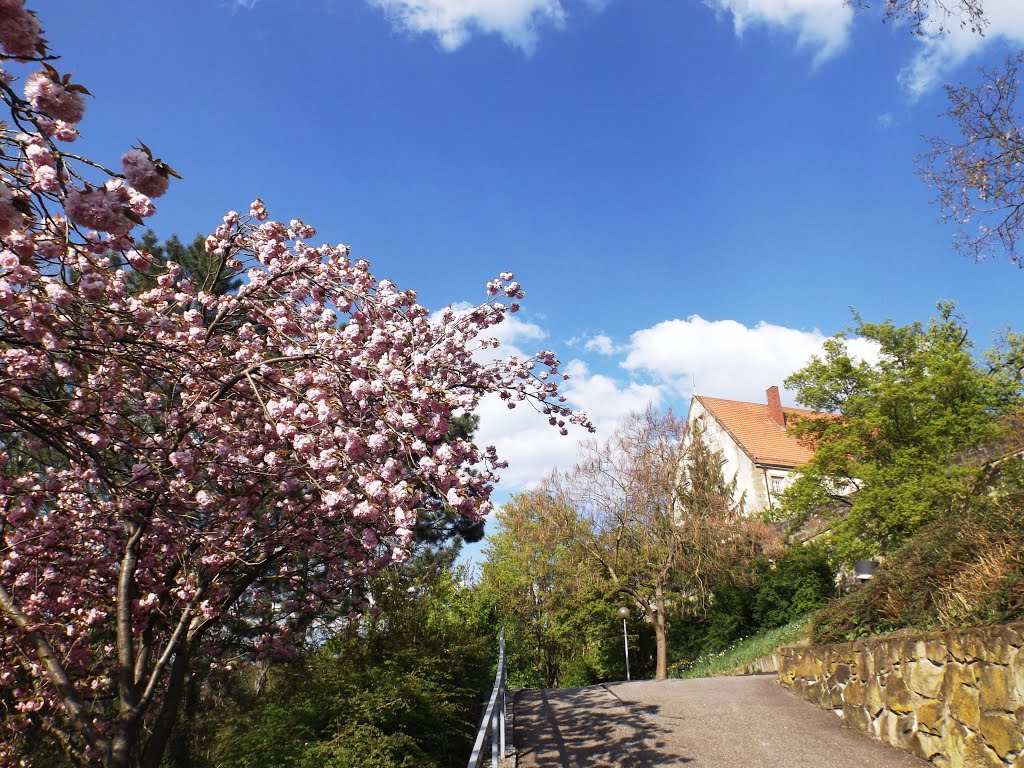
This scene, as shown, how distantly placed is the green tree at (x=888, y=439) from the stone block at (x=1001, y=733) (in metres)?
10.2

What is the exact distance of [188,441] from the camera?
241 inches

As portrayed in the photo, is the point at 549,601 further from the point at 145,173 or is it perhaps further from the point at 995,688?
the point at 145,173

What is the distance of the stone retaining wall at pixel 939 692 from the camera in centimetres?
571

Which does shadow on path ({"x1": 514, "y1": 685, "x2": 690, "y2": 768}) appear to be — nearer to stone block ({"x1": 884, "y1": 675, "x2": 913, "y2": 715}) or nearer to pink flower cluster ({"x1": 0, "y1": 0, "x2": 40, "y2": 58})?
stone block ({"x1": 884, "y1": 675, "x2": 913, "y2": 715})

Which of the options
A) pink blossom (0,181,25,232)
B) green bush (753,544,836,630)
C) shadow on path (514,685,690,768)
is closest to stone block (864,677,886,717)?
shadow on path (514,685,690,768)

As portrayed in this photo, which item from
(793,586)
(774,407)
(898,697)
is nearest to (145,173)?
(898,697)

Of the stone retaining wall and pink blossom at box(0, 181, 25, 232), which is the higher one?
pink blossom at box(0, 181, 25, 232)

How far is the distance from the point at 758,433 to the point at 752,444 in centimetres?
165

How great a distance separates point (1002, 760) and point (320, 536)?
260 inches

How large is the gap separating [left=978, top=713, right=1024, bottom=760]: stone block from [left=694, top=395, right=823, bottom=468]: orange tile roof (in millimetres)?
25220

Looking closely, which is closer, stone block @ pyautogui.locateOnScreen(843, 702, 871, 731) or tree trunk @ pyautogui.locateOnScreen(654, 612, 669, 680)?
stone block @ pyautogui.locateOnScreen(843, 702, 871, 731)

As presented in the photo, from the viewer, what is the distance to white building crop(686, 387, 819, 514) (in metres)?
30.1

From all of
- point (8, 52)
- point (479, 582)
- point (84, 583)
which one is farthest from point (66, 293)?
point (479, 582)

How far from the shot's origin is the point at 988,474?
1545 cm
